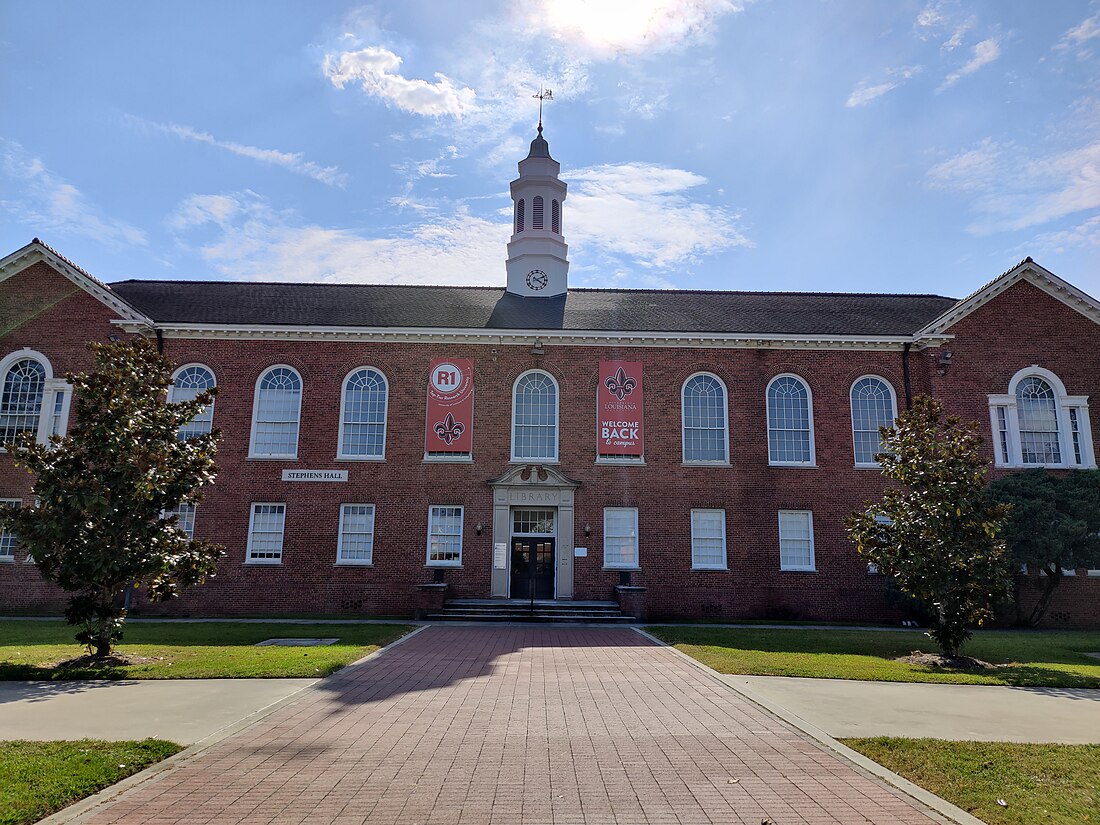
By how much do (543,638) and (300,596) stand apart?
9325 mm

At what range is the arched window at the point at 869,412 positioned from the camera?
24.2 metres

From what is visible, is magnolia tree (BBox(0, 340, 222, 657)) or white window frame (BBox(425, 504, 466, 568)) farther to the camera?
white window frame (BBox(425, 504, 466, 568))

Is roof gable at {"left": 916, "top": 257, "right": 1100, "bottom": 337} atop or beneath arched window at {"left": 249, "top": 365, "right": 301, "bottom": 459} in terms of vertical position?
atop

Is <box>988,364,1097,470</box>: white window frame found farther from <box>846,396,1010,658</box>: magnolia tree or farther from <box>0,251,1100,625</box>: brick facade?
<box>846,396,1010,658</box>: magnolia tree

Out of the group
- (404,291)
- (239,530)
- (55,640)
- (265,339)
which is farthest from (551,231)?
(55,640)

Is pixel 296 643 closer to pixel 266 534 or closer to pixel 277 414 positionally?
pixel 266 534

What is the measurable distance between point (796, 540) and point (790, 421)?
3947 mm

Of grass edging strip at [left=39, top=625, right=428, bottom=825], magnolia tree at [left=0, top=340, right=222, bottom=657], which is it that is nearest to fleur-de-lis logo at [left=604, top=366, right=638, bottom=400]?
magnolia tree at [left=0, top=340, right=222, bottom=657]

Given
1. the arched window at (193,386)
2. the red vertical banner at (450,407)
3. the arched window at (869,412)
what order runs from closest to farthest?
1. the red vertical banner at (450,407)
2. the arched window at (193,386)
3. the arched window at (869,412)

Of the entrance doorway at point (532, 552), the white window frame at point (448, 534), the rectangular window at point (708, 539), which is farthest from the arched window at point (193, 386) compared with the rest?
the rectangular window at point (708, 539)

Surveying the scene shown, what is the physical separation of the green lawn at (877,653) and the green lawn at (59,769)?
29.4 ft

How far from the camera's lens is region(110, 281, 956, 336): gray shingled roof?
2506 cm

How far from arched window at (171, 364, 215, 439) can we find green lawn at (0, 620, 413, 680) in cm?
677

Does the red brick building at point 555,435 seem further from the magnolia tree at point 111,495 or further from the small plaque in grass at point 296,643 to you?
the magnolia tree at point 111,495
